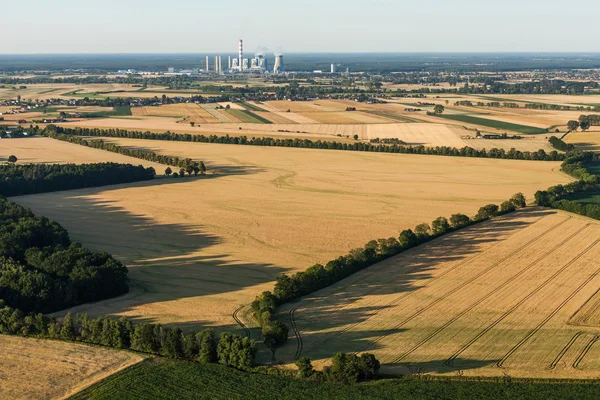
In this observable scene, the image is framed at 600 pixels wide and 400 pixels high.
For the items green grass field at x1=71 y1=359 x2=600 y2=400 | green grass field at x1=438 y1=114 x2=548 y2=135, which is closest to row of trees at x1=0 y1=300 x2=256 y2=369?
green grass field at x1=71 y1=359 x2=600 y2=400

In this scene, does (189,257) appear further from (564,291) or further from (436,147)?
(436,147)

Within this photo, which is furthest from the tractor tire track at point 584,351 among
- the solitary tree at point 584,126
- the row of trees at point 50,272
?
the solitary tree at point 584,126

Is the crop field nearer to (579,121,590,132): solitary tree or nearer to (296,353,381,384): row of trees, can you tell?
(296,353,381,384): row of trees

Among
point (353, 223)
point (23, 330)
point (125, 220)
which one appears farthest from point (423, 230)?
point (23, 330)

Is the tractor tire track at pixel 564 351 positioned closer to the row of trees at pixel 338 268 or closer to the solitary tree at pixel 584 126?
the row of trees at pixel 338 268

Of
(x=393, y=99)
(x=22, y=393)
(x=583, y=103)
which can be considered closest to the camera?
(x=22, y=393)
